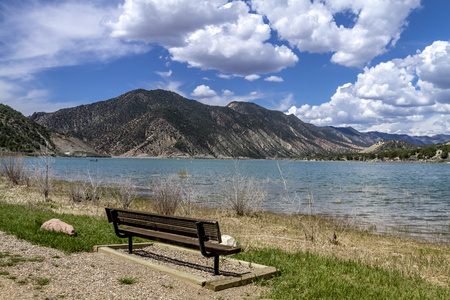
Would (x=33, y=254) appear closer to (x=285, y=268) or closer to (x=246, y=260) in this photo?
(x=246, y=260)

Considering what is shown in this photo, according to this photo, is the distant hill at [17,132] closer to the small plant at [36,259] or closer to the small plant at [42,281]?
the small plant at [36,259]

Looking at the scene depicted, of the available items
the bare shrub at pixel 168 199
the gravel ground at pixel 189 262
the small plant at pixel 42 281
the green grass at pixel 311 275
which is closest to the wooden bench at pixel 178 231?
the gravel ground at pixel 189 262

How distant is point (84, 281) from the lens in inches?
207

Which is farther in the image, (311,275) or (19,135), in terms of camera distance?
(19,135)

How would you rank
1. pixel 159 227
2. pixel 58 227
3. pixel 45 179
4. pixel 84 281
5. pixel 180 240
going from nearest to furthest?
pixel 84 281 < pixel 180 240 < pixel 159 227 < pixel 58 227 < pixel 45 179

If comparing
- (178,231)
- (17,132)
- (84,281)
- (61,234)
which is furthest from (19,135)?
(84,281)

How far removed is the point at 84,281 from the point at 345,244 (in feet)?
28.4

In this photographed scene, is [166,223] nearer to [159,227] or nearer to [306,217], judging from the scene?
[159,227]

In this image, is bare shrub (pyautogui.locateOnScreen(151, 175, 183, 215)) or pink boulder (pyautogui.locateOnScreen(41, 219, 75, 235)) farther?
bare shrub (pyautogui.locateOnScreen(151, 175, 183, 215))

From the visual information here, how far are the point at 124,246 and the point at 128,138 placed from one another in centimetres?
19286

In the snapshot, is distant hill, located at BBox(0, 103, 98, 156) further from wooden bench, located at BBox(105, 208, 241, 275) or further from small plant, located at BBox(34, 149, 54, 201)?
wooden bench, located at BBox(105, 208, 241, 275)

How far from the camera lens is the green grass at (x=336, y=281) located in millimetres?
5230

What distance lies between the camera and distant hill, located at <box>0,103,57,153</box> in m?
105

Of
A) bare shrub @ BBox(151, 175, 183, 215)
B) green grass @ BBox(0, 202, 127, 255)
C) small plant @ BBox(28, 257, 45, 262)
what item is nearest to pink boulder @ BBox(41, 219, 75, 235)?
green grass @ BBox(0, 202, 127, 255)
